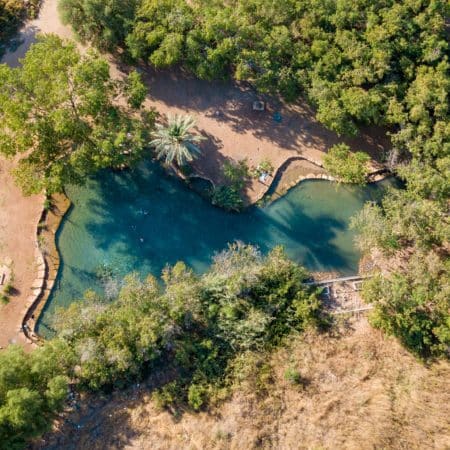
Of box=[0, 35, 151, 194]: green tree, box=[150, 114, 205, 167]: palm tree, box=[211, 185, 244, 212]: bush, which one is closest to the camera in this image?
box=[0, 35, 151, 194]: green tree

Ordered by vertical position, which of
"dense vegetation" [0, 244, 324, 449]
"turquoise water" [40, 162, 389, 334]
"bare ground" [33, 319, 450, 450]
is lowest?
"bare ground" [33, 319, 450, 450]

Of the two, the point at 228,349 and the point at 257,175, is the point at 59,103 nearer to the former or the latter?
the point at 257,175

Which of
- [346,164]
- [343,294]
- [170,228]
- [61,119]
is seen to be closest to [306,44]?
[346,164]

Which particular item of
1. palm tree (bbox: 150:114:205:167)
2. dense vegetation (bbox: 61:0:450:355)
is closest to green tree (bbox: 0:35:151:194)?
palm tree (bbox: 150:114:205:167)

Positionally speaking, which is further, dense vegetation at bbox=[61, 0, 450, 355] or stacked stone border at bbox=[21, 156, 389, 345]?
stacked stone border at bbox=[21, 156, 389, 345]

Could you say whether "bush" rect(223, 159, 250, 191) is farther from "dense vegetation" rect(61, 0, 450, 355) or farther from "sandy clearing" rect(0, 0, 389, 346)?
"dense vegetation" rect(61, 0, 450, 355)

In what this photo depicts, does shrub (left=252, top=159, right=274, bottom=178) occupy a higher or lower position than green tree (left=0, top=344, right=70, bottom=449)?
higher

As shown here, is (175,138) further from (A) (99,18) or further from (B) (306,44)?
(B) (306,44)
